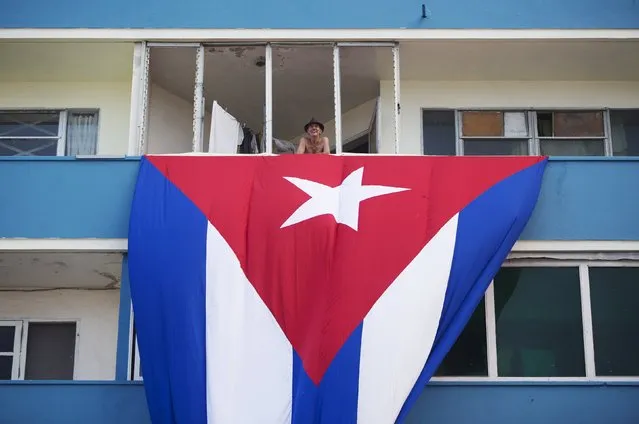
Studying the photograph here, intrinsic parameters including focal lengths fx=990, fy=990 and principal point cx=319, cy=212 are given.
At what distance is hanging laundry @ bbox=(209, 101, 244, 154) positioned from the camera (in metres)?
12.7

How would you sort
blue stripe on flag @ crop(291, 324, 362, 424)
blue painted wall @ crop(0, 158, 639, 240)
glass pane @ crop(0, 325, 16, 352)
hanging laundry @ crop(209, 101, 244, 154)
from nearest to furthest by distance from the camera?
blue stripe on flag @ crop(291, 324, 362, 424) → blue painted wall @ crop(0, 158, 639, 240) → hanging laundry @ crop(209, 101, 244, 154) → glass pane @ crop(0, 325, 16, 352)

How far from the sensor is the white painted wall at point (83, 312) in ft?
46.0

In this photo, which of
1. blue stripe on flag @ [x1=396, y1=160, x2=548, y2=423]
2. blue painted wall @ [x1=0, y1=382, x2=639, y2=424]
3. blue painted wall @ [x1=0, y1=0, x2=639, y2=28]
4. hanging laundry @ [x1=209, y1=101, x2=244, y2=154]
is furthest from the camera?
blue painted wall @ [x1=0, y1=0, x2=639, y2=28]

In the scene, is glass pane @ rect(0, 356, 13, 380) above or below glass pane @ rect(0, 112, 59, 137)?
below

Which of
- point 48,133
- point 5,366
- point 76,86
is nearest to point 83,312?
point 5,366

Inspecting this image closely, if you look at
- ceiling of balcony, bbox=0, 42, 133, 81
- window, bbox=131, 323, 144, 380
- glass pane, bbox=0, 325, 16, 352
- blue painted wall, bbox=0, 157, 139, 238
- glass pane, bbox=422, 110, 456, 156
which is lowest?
window, bbox=131, 323, 144, 380

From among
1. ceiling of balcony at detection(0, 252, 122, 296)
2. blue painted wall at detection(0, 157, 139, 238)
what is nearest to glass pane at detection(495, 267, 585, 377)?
blue painted wall at detection(0, 157, 139, 238)

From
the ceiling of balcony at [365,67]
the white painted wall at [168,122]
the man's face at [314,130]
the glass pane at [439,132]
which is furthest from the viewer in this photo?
the white painted wall at [168,122]

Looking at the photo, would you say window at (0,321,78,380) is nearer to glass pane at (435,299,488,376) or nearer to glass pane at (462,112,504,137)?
glass pane at (435,299,488,376)

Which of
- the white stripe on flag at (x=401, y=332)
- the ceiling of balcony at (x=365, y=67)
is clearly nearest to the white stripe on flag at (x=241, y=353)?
the white stripe on flag at (x=401, y=332)

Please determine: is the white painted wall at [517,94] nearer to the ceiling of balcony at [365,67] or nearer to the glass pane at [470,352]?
the ceiling of balcony at [365,67]

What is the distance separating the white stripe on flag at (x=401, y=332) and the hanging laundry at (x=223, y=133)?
3115 mm

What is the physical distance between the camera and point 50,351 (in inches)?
557

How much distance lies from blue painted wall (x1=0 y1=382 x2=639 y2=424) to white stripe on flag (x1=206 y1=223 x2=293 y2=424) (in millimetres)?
1324
